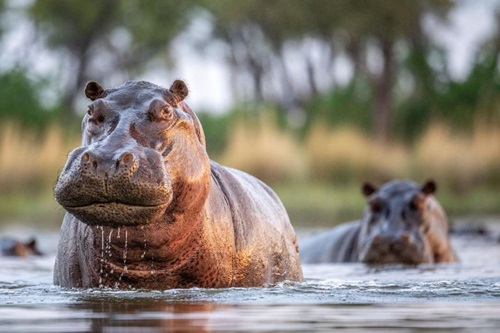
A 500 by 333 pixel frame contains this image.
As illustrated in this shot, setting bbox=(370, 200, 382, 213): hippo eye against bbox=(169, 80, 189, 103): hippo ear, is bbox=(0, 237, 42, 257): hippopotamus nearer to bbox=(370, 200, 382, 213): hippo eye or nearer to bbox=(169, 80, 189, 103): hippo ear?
bbox=(370, 200, 382, 213): hippo eye

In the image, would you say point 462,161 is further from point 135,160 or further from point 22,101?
point 135,160

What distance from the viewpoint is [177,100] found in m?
6.34

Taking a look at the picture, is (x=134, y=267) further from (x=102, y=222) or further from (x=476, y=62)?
(x=476, y=62)

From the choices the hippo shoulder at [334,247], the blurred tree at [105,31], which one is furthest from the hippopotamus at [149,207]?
the blurred tree at [105,31]

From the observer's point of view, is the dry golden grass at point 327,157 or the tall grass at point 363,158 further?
the tall grass at point 363,158

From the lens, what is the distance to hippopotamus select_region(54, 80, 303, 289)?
5672 mm

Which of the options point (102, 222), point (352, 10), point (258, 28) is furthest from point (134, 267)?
point (258, 28)

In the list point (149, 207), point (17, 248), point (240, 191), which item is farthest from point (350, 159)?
point (149, 207)

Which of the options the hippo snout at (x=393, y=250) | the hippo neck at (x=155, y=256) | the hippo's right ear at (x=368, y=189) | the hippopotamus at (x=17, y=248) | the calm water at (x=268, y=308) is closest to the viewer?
the calm water at (x=268, y=308)

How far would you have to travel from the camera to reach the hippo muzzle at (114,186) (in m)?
5.61

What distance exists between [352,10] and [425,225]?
74.7ft

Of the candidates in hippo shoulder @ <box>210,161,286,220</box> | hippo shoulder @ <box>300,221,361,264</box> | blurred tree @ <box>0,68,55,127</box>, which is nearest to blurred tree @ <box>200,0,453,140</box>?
blurred tree @ <box>0,68,55,127</box>

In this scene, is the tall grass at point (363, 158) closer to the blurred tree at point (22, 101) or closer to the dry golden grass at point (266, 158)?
the dry golden grass at point (266, 158)

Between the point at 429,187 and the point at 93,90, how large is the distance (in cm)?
453
